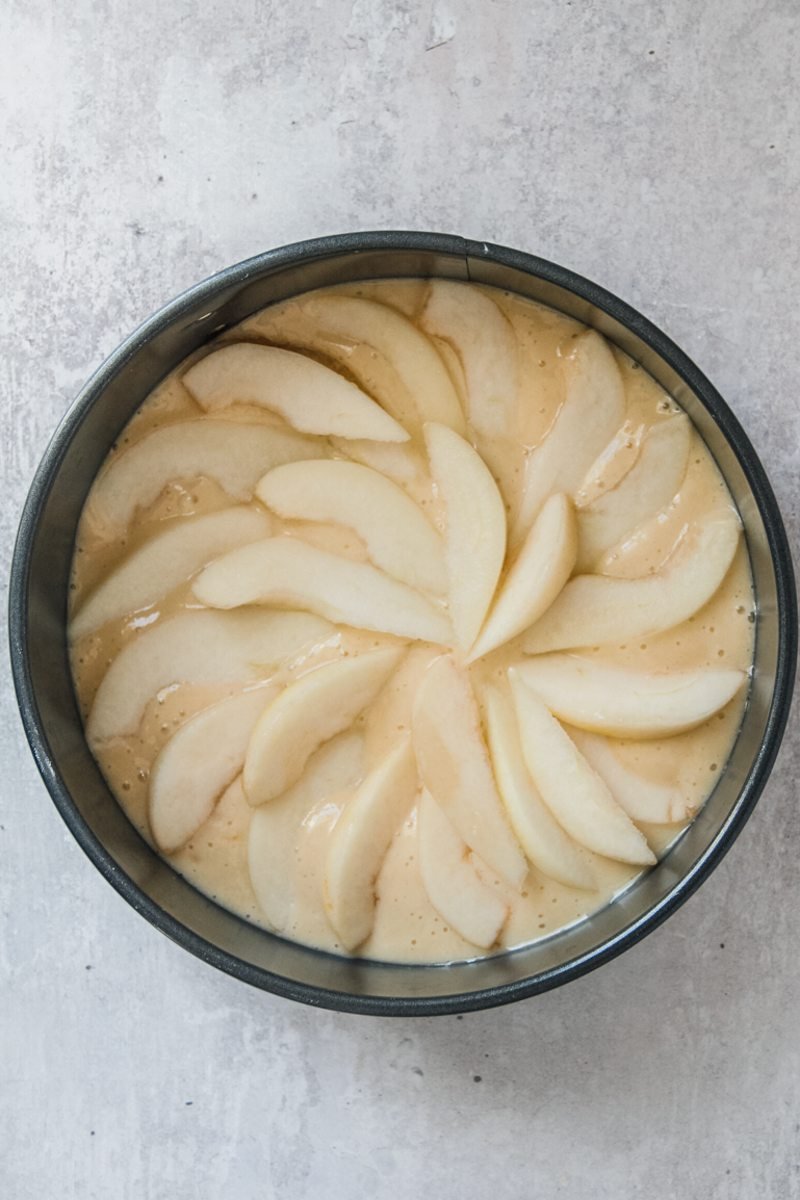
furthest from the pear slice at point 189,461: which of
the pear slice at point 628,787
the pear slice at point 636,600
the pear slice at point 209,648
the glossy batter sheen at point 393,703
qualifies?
the pear slice at point 628,787

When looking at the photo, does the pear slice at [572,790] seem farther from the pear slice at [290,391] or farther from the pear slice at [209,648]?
the pear slice at [290,391]

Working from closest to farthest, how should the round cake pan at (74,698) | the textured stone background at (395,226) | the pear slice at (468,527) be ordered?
1. the round cake pan at (74,698)
2. the pear slice at (468,527)
3. the textured stone background at (395,226)

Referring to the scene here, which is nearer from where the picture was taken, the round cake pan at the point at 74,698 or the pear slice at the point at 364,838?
the round cake pan at the point at 74,698

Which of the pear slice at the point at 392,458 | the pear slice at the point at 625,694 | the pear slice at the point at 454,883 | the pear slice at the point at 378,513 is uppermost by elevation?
the pear slice at the point at 392,458

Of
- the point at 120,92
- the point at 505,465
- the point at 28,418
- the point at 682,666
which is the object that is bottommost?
the point at 682,666

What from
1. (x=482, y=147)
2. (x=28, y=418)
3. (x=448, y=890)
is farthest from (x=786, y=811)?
(x=28, y=418)

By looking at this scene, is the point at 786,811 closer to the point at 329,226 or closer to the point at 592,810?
the point at 592,810
